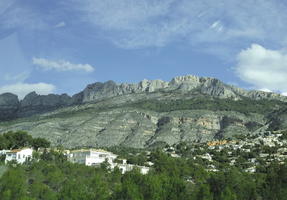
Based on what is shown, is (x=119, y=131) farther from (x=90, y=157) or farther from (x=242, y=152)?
(x=90, y=157)

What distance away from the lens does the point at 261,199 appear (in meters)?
74.4

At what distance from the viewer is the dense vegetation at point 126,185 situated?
65.7m

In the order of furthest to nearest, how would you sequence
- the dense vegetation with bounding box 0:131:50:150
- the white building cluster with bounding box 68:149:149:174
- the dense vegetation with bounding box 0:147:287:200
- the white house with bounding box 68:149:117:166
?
1. the dense vegetation with bounding box 0:131:50:150
2. the white house with bounding box 68:149:117:166
3. the white building cluster with bounding box 68:149:149:174
4. the dense vegetation with bounding box 0:147:287:200

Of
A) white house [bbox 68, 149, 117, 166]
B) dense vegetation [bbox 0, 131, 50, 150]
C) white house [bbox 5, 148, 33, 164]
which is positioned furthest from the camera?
dense vegetation [bbox 0, 131, 50, 150]

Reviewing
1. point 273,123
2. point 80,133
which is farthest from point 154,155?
point 273,123

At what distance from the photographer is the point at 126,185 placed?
6762 cm

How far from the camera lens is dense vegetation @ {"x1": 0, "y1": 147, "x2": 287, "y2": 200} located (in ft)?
216

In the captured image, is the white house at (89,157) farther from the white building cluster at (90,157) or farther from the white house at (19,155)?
the white house at (19,155)

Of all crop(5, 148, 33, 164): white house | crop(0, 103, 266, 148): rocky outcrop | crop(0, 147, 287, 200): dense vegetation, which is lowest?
crop(0, 147, 287, 200): dense vegetation

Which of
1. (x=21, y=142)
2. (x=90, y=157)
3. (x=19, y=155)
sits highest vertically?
(x=21, y=142)

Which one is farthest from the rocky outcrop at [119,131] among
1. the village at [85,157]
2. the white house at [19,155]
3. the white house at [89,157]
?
the white house at [19,155]

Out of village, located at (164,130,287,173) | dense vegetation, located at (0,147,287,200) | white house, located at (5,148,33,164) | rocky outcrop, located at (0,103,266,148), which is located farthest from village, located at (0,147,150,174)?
rocky outcrop, located at (0,103,266,148)

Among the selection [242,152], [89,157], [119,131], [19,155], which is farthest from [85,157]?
[119,131]

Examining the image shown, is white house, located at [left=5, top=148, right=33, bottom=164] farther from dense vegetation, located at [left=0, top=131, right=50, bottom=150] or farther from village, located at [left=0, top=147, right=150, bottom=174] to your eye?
dense vegetation, located at [left=0, top=131, right=50, bottom=150]
